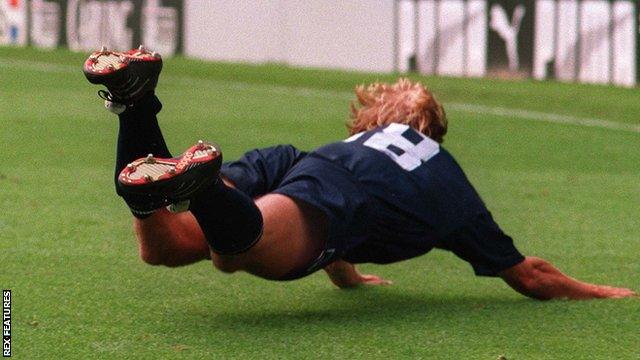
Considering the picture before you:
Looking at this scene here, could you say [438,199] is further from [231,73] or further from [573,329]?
[231,73]

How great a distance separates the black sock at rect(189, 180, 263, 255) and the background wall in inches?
432

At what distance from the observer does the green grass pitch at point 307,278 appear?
4801 mm

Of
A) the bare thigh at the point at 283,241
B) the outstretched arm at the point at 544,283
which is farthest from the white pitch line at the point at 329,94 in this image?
the bare thigh at the point at 283,241

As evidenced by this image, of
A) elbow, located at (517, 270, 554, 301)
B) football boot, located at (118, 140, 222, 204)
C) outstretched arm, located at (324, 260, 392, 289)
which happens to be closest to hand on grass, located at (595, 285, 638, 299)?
elbow, located at (517, 270, 554, 301)

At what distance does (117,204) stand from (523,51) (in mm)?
9141

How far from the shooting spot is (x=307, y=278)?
6.08 m

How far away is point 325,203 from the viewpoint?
5.12 m

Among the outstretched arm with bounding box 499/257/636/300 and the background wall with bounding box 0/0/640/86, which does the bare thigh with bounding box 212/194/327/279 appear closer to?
the outstretched arm with bounding box 499/257/636/300

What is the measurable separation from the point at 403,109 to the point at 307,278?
2.69 feet

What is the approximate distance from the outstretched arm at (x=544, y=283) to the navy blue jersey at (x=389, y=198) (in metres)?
0.09

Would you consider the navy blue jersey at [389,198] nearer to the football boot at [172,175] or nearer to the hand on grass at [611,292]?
the hand on grass at [611,292]
